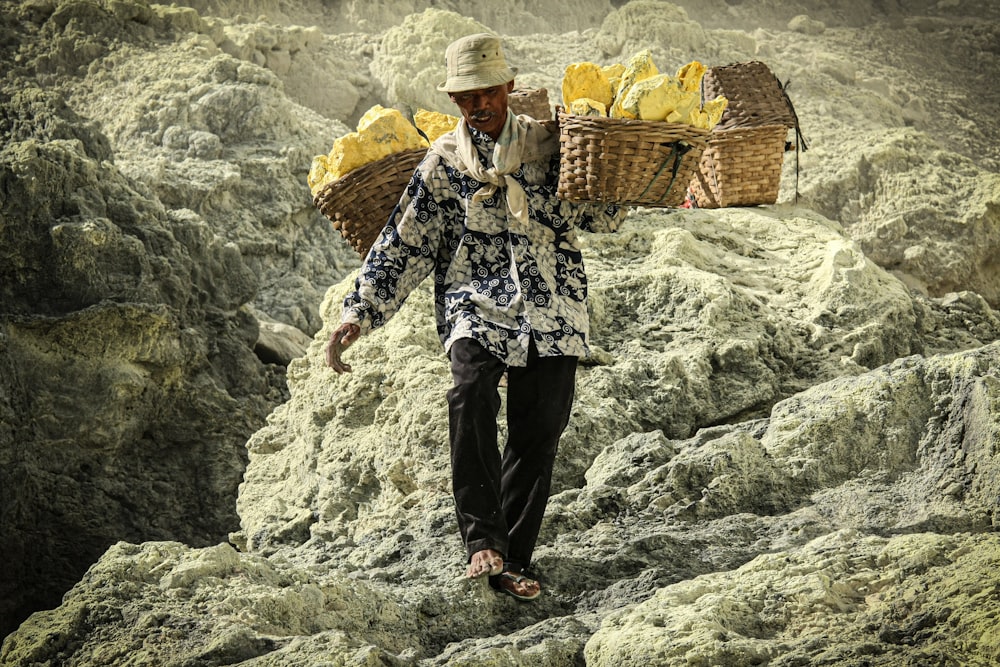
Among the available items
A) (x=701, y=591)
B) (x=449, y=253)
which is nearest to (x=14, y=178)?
(x=449, y=253)

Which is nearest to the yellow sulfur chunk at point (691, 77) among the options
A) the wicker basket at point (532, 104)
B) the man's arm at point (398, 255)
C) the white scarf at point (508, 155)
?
the white scarf at point (508, 155)

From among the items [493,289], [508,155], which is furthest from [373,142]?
[493,289]

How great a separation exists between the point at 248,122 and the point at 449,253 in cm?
481

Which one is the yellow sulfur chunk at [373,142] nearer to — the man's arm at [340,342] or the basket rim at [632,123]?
the man's arm at [340,342]

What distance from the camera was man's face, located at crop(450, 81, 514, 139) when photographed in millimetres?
3566

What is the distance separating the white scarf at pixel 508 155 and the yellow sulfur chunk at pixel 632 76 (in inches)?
9.0

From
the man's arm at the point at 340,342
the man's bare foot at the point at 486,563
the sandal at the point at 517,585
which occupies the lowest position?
the sandal at the point at 517,585

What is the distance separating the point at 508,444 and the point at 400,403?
1060mm

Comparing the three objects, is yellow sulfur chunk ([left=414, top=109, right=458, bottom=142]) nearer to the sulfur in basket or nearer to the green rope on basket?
the green rope on basket

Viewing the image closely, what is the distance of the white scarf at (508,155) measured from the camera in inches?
142

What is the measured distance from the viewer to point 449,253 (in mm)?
3811

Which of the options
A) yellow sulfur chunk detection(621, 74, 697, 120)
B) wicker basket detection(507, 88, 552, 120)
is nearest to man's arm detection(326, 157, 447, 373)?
yellow sulfur chunk detection(621, 74, 697, 120)

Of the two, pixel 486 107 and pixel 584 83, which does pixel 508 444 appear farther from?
pixel 584 83

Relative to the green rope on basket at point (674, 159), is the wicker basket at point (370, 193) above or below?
below
